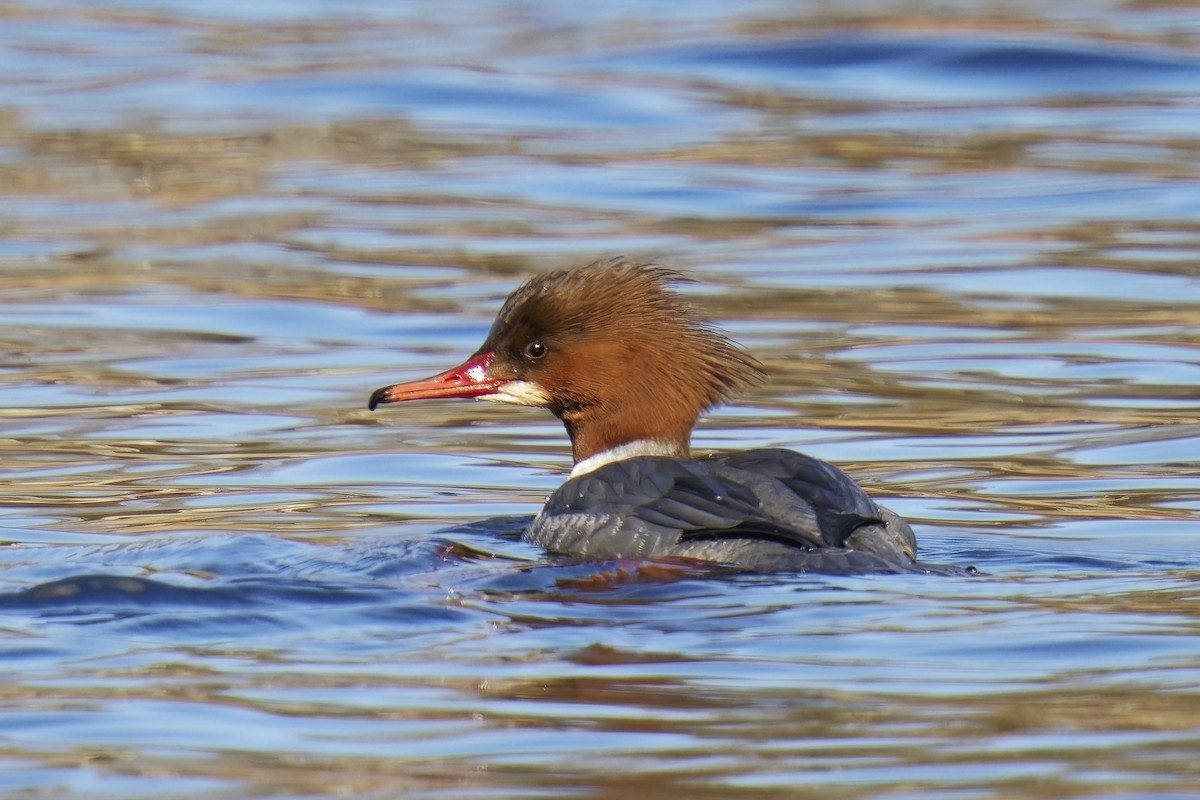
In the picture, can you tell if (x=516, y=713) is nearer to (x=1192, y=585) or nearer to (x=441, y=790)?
(x=441, y=790)

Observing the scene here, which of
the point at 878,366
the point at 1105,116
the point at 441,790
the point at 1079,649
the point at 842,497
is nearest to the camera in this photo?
the point at 441,790

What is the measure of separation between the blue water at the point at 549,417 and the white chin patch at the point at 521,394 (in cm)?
36

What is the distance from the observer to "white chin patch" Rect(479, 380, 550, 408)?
21.9 feet

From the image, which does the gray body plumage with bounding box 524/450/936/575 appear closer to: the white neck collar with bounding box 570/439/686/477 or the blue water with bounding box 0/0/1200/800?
the blue water with bounding box 0/0/1200/800

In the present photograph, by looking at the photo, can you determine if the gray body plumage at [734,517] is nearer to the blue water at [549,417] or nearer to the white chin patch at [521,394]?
the blue water at [549,417]

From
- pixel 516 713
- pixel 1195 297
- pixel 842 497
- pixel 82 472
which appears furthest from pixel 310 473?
pixel 1195 297

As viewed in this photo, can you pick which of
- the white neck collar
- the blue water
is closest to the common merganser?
the white neck collar

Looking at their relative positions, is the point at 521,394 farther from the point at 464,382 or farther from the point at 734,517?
the point at 734,517

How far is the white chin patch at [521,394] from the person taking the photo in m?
6.68

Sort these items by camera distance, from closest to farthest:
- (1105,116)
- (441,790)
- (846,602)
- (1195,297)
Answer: (441,790) → (846,602) → (1195,297) → (1105,116)

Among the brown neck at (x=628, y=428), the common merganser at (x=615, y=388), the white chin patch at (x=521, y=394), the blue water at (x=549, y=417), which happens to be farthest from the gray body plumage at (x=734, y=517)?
the white chin patch at (x=521, y=394)

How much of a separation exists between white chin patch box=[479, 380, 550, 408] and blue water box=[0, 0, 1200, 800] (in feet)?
1.17

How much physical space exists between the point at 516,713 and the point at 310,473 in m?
3.36

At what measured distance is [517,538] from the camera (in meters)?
6.36
